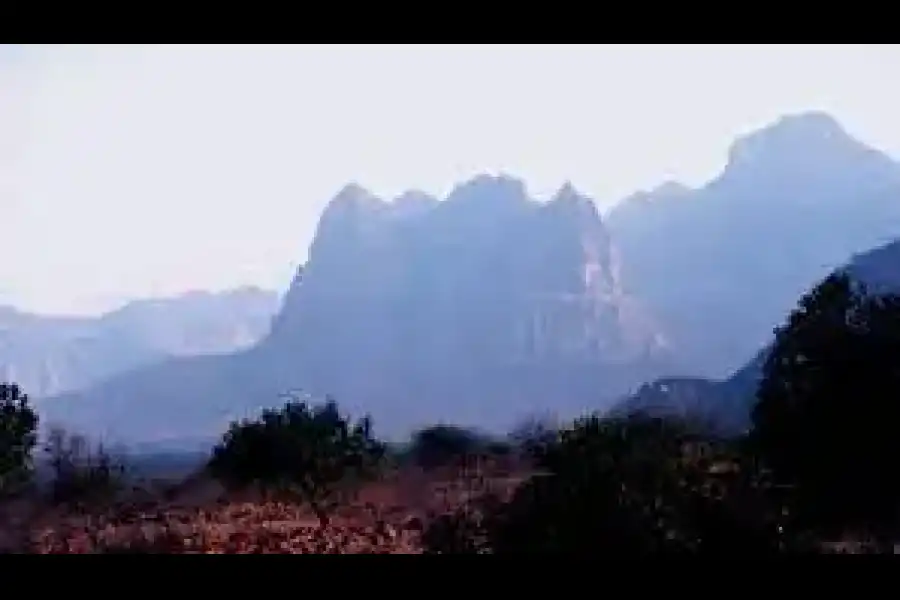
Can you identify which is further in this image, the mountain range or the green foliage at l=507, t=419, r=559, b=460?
the mountain range

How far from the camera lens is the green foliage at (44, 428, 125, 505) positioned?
20.4 ft

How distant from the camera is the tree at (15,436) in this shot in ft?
21.3

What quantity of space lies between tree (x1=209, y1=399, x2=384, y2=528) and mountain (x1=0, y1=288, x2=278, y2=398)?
0.43m

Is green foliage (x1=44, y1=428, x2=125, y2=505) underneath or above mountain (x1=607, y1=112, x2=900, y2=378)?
underneath

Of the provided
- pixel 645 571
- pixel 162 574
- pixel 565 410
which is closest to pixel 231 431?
pixel 162 574

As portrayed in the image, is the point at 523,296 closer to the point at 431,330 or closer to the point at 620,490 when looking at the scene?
the point at 431,330

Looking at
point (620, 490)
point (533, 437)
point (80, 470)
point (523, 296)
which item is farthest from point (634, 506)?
point (80, 470)

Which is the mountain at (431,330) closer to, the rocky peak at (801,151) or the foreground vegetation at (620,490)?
the foreground vegetation at (620,490)

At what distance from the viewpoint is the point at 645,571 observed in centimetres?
527

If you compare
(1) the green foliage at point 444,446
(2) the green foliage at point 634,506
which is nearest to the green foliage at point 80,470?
(1) the green foliage at point 444,446

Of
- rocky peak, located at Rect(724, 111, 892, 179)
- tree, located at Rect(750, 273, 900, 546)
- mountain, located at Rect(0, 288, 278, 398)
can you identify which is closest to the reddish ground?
mountain, located at Rect(0, 288, 278, 398)

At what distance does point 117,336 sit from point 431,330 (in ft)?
5.08

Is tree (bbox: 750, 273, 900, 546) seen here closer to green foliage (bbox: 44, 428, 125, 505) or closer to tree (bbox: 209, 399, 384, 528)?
tree (bbox: 209, 399, 384, 528)

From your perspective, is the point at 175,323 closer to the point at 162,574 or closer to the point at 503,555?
the point at 162,574
